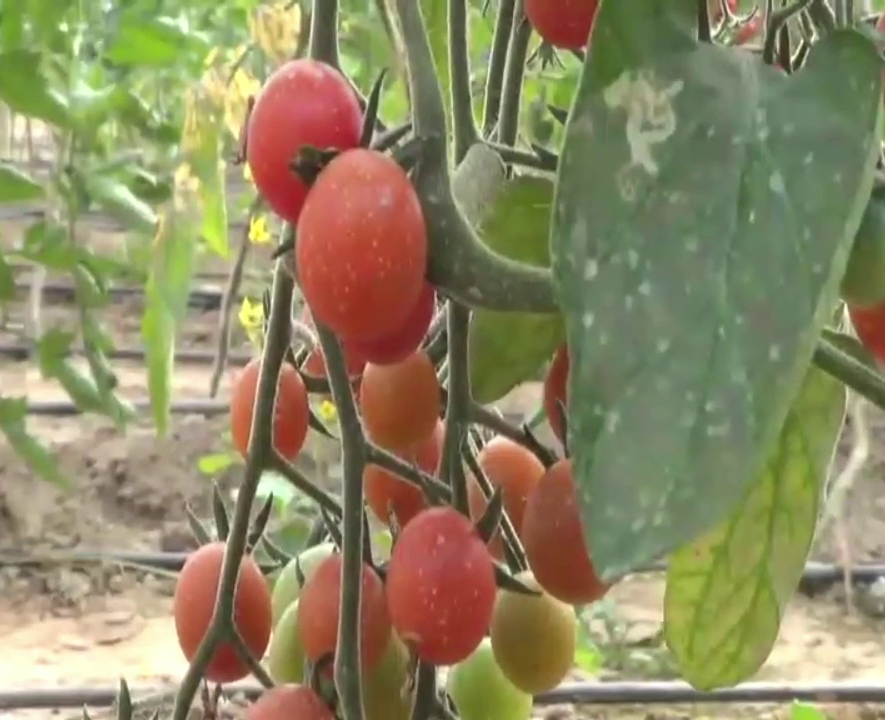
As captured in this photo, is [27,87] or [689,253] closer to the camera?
[689,253]

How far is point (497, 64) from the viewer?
20.1 inches

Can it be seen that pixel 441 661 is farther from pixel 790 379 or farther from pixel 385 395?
pixel 790 379

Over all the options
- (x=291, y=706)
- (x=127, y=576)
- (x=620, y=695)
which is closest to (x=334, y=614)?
(x=291, y=706)

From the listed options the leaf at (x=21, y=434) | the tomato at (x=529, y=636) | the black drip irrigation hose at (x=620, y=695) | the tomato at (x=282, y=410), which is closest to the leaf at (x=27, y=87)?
the leaf at (x=21, y=434)

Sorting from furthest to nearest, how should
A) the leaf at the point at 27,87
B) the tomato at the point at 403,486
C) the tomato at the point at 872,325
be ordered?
the leaf at the point at 27,87, the tomato at the point at 403,486, the tomato at the point at 872,325

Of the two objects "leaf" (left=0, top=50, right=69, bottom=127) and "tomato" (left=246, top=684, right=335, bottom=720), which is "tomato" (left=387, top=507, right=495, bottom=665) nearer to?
"tomato" (left=246, top=684, right=335, bottom=720)

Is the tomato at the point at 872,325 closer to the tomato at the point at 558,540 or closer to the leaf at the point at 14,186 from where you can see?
the tomato at the point at 558,540

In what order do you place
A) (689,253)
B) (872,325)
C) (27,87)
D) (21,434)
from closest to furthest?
(689,253) → (872,325) → (27,87) → (21,434)

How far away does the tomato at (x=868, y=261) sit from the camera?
1.03ft

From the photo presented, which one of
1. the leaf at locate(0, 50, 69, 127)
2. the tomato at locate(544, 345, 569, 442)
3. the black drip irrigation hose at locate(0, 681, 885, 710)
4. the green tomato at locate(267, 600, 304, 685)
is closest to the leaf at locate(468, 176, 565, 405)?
the tomato at locate(544, 345, 569, 442)

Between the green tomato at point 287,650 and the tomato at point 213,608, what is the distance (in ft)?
0.07

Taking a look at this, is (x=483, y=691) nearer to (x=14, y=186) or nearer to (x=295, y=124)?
(x=295, y=124)

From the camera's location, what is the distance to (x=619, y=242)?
0.25 meters

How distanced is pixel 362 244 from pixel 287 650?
0.23 meters
